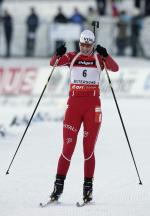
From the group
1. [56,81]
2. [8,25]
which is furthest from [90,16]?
[56,81]

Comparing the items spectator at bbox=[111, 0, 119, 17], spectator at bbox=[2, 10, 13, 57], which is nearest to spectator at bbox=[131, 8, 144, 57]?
spectator at bbox=[111, 0, 119, 17]

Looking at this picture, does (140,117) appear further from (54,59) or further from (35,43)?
(54,59)

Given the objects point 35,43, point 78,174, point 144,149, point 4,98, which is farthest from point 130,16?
point 78,174

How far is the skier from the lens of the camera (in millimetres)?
8781

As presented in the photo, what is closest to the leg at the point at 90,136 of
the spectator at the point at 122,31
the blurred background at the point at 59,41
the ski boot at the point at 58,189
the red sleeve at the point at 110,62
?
the ski boot at the point at 58,189

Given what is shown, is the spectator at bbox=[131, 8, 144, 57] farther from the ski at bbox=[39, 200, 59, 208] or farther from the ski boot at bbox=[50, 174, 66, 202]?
the ski at bbox=[39, 200, 59, 208]

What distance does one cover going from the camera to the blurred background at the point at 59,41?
78.3 feet

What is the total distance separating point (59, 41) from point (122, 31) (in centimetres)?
237

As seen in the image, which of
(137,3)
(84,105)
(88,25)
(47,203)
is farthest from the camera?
(137,3)

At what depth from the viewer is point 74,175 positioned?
35.6 feet

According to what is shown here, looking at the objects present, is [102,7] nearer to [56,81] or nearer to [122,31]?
[122,31]

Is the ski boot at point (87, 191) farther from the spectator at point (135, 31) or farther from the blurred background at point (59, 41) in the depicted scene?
the spectator at point (135, 31)

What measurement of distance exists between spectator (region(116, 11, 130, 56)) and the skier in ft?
58.4

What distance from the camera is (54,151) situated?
13562mm
